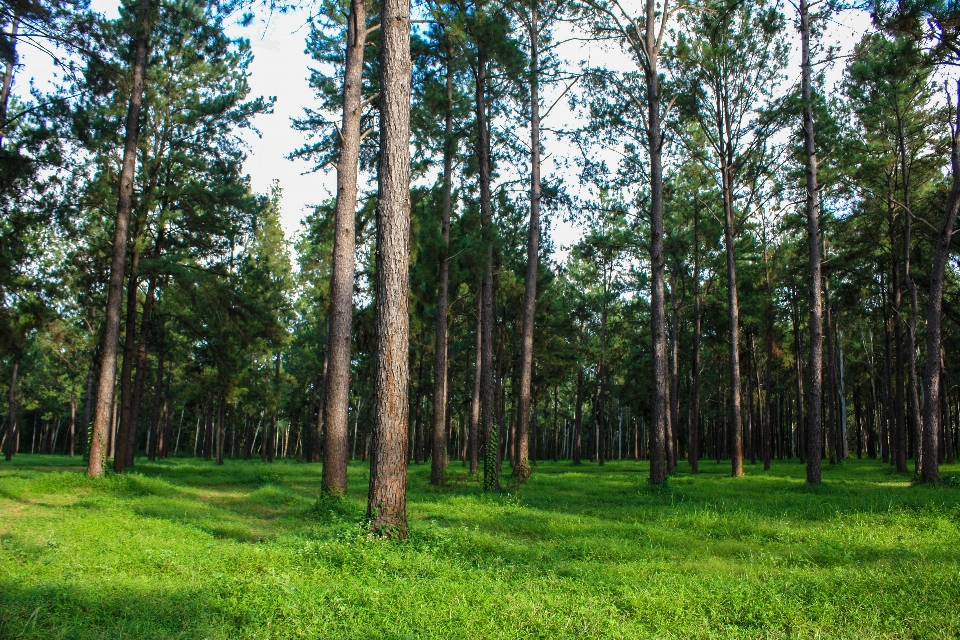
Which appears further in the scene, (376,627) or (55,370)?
(55,370)

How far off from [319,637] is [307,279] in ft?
102

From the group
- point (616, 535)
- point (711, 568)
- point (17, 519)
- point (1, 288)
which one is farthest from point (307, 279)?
point (711, 568)

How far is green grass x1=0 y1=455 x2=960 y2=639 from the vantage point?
178 inches

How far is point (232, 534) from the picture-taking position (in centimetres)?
864

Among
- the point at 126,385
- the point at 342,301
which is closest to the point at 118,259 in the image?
the point at 126,385

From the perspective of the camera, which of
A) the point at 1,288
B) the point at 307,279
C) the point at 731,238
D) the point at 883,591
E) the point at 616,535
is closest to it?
the point at 883,591

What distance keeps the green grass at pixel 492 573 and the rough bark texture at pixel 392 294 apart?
1.83 ft

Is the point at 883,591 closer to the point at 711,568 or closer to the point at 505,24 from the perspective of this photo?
the point at 711,568

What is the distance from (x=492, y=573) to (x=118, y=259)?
42.9 ft

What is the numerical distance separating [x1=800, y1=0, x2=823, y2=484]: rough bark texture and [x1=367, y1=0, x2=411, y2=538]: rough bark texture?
12.3m

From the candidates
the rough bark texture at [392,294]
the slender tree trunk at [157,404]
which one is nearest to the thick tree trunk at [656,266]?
the rough bark texture at [392,294]

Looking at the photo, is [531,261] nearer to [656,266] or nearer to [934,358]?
[656,266]

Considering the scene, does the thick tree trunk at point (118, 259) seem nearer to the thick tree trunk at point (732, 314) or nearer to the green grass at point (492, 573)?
the green grass at point (492, 573)

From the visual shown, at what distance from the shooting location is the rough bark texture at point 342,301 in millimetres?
11461
